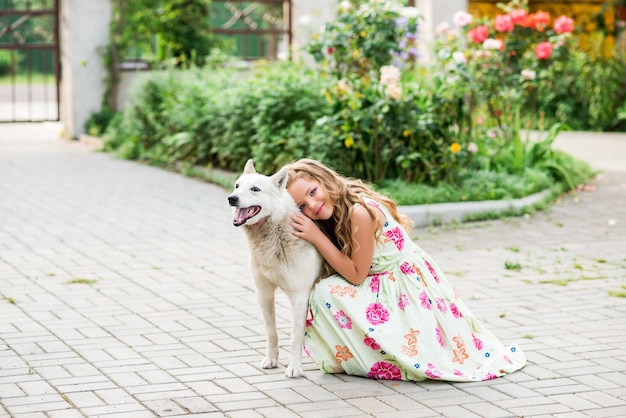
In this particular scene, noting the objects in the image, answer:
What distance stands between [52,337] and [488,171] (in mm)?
5599

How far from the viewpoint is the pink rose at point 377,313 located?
4848 mm

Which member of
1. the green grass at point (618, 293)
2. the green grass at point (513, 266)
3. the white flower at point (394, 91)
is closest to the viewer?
the green grass at point (618, 293)

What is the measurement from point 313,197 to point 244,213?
15.4 inches

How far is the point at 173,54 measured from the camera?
1662cm

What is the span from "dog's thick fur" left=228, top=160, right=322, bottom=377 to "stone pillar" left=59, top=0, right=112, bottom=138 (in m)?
11.6

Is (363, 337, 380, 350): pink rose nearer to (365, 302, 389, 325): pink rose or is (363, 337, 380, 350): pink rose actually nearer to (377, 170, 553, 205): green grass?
(365, 302, 389, 325): pink rose

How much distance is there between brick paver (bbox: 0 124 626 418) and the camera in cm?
454

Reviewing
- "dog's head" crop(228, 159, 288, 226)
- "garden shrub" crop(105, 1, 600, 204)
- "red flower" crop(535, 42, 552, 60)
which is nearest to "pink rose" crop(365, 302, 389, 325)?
"dog's head" crop(228, 159, 288, 226)

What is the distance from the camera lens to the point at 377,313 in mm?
4871

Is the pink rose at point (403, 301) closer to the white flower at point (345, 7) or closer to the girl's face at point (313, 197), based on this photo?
the girl's face at point (313, 197)

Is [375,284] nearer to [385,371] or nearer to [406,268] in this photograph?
[406,268]

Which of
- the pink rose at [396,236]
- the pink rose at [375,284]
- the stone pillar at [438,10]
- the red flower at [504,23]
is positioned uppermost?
the stone pillar at [438,10]

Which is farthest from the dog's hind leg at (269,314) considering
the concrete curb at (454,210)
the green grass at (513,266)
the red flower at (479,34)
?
the red flower at (479,34)

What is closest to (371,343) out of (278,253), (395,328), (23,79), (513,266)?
(395,328)
